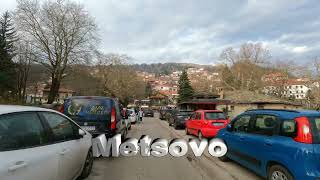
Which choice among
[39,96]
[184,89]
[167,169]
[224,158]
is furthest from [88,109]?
[39,96]

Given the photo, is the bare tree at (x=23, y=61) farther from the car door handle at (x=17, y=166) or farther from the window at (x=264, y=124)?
the car door handle at (x=17, y=166)

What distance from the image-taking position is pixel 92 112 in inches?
388

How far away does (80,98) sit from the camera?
33.1 ft

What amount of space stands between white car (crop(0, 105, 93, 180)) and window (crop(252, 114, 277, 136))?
3.72 m

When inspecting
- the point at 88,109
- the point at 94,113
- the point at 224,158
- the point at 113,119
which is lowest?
the point at 224,158

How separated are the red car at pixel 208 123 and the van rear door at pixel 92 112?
6114 millimetres

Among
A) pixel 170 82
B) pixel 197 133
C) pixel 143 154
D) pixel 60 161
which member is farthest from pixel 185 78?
pixel 170 82

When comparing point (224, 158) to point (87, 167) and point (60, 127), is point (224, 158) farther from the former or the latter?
point (60, 127)

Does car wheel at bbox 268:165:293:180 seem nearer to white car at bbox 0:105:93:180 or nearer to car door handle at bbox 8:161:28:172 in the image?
white car at bbox 0:105:93:180

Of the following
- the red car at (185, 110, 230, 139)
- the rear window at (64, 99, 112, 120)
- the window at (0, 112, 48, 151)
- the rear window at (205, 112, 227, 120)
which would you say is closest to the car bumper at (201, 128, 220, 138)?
the red car at (185, 110, 230, 139)

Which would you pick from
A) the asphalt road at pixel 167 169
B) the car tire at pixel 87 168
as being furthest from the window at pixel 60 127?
the asphalt road at pixel 167 169

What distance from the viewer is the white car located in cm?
372

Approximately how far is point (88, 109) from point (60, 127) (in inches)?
176

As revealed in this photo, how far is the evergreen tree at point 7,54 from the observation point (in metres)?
40.9
